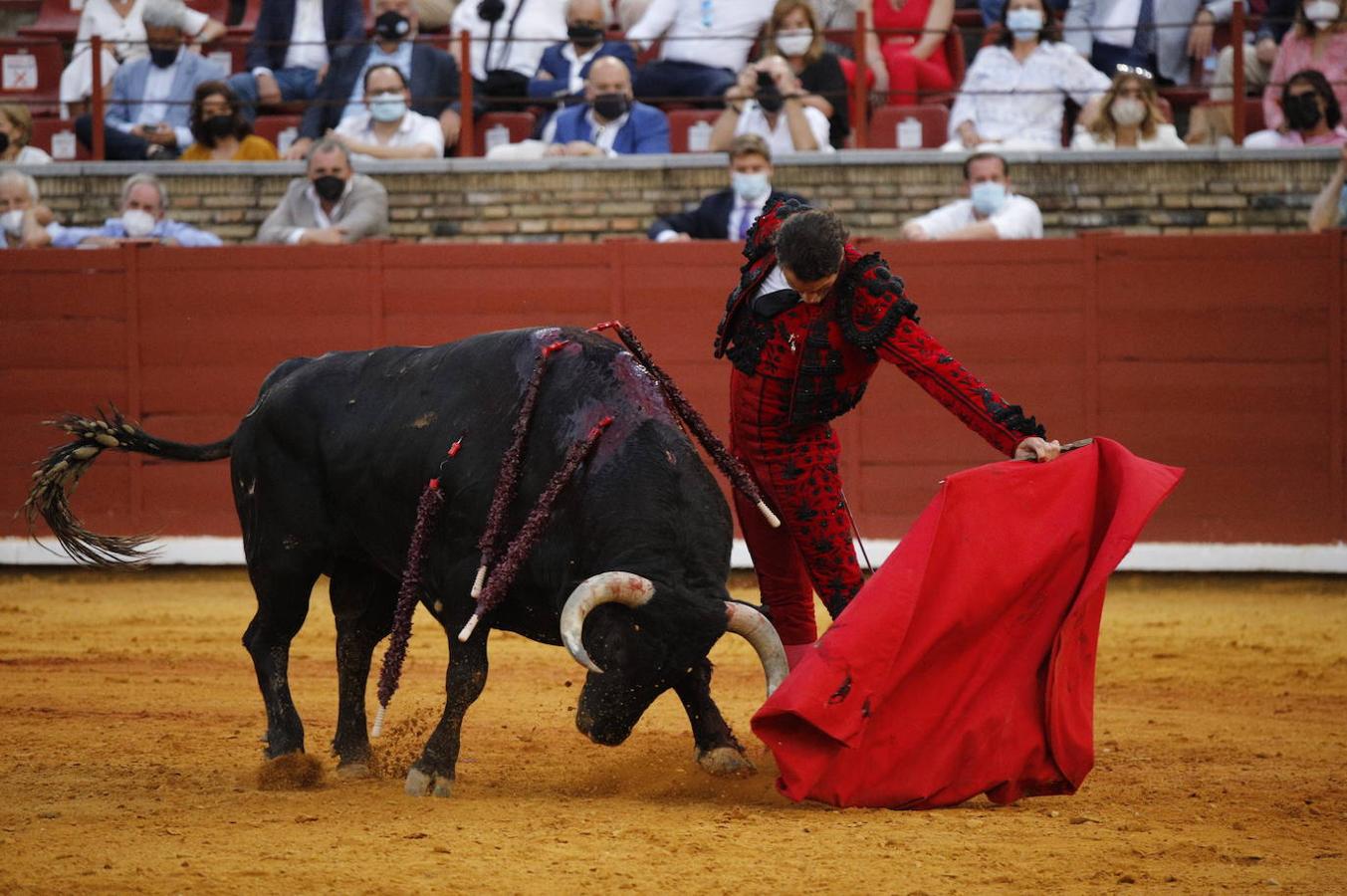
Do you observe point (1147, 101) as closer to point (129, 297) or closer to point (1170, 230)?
point (1170, 230)

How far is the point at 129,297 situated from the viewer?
28.9ft

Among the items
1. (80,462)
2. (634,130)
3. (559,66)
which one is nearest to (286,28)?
(559,66)

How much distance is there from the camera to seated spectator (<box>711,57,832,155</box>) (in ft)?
29.6

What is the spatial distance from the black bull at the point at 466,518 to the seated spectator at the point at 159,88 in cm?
530

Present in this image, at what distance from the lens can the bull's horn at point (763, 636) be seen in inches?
155

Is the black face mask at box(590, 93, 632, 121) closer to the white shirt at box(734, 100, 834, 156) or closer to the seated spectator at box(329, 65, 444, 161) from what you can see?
the white shirt at box(734, 100, 834, 156)

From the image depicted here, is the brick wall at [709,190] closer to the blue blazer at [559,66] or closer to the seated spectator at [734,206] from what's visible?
the seated spectator at [734,206]

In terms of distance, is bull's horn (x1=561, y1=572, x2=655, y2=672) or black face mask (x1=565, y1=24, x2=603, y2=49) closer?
bull's horn (x1=561, y1=572, x2=655, y2=672)

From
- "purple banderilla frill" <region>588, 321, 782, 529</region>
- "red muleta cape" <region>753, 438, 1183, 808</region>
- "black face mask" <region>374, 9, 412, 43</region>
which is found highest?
"black face mask" <region>374, 9, 412, 43</region>

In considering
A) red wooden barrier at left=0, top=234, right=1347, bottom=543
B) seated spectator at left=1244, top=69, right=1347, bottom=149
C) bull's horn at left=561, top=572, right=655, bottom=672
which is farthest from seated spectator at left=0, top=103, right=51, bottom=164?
bull's horn at left=561, top=572, right=655, bottom=672

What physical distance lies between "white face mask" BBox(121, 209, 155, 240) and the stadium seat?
3.59 meters

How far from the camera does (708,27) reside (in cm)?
955

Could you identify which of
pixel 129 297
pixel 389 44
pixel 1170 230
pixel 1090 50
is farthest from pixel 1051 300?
pixel 129 297

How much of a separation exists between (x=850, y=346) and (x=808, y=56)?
209 inches
